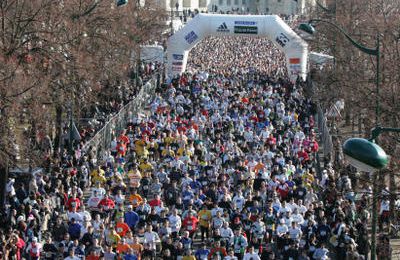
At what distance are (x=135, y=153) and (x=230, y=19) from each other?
24117 mm

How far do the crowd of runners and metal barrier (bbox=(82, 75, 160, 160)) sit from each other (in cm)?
83

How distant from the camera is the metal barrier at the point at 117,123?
33844 mm

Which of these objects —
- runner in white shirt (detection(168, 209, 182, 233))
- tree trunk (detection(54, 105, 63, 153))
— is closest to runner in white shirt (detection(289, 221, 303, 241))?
runner in white shirt (detection(168, 209, 182, 233))

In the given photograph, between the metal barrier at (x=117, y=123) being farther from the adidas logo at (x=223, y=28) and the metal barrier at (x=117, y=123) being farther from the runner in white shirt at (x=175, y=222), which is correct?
the runner in white shirt at (x=175, y=222)

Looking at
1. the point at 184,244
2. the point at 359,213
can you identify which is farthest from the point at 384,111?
the point at 184,244

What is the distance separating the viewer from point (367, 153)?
9.74 metres

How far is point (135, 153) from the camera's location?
104 ft

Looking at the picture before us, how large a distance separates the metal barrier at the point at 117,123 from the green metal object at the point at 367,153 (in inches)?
875

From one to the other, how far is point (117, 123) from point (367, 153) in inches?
1157

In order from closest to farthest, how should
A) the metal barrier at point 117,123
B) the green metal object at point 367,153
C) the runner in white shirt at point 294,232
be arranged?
the green metal object at point 367,153
the runner in white shirt at point 294,232
the metal barrier at point 117,123

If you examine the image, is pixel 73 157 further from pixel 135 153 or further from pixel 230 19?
pixel 230 19

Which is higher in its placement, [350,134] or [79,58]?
[79,58]

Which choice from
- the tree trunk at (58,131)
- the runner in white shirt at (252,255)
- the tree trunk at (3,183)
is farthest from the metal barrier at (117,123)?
the runner in white shirt at (252,255)

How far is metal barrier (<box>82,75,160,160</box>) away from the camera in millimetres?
33844
